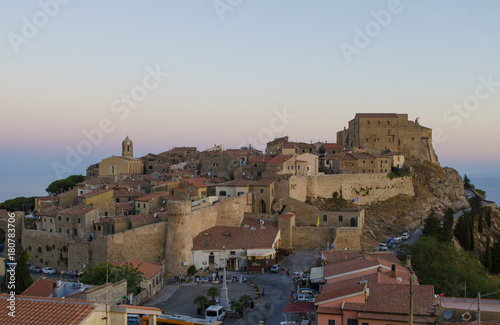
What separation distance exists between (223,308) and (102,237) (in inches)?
516

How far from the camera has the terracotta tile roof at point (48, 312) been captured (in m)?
12.1

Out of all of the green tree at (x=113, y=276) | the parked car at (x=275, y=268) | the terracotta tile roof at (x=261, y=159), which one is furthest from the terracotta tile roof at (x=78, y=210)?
the terracotta tile roof at (x=261, y=159)

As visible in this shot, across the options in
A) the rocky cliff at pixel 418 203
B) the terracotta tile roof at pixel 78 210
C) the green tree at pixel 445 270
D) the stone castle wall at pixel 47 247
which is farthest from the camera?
the rocky cliff at pixel 418 203

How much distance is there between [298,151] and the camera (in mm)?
71750

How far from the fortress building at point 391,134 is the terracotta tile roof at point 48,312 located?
66.3 metres

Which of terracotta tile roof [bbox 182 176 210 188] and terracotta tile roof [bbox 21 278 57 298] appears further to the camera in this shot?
terracotta tile roof [bbox 182 176 210 188]

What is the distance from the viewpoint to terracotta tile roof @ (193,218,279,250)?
4056 centimetres

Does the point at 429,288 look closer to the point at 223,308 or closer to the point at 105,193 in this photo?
the point at 223,308

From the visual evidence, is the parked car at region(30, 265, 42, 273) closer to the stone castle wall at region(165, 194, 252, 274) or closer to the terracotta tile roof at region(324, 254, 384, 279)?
the stone castle wall at region(165, 194, 252, 274)

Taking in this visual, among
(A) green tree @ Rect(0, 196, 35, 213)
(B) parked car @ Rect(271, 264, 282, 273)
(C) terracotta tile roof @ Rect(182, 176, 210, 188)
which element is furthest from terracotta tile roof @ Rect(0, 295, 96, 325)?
(A) green tree @ Rect(0, 196, 35, 213)

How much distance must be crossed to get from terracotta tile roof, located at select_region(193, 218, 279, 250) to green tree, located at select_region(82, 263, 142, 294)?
31.3 feet

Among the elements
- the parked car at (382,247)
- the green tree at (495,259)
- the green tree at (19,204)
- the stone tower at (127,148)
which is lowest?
the green tree at (495,259)

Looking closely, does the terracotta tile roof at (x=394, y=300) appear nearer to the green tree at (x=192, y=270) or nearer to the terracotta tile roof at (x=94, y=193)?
the green tree at (x=192, y=270)

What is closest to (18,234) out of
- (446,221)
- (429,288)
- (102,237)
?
(102,237)
